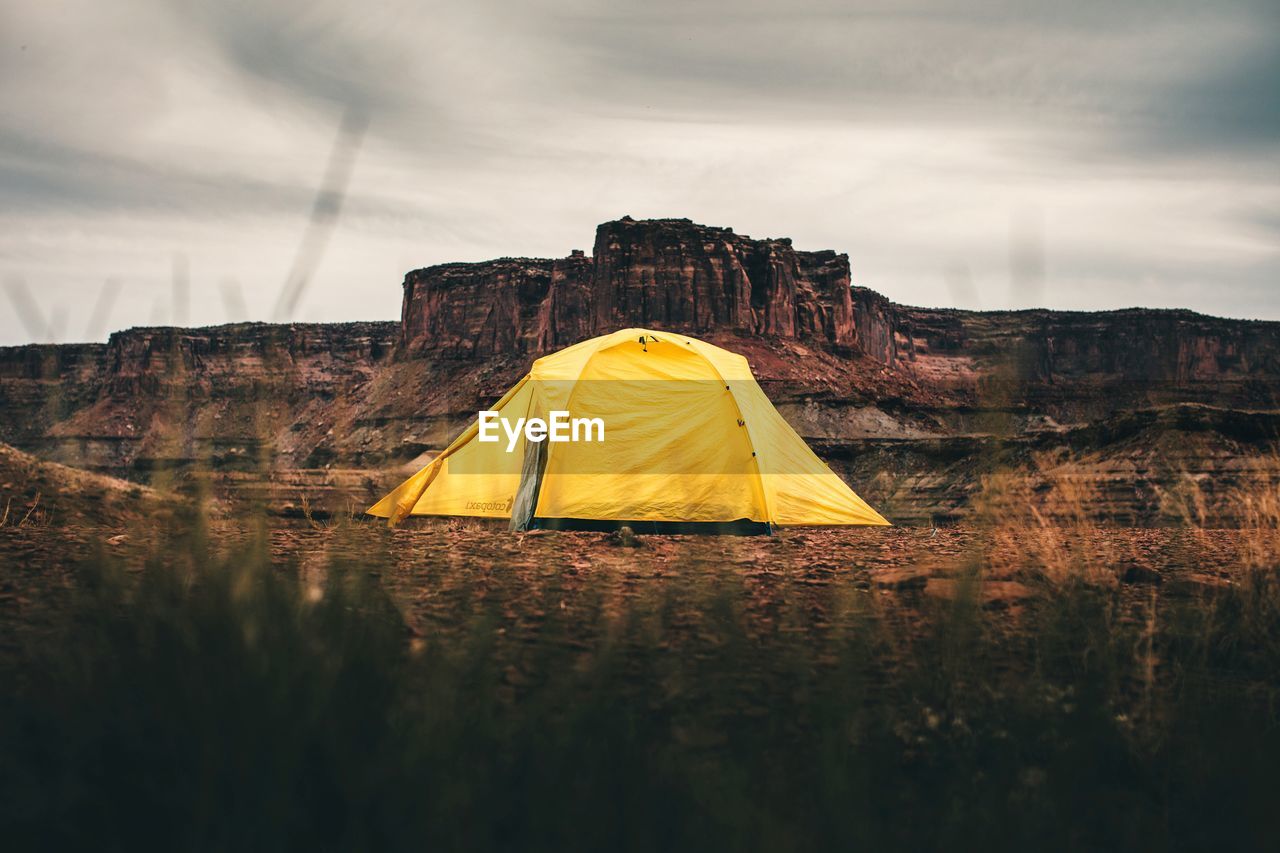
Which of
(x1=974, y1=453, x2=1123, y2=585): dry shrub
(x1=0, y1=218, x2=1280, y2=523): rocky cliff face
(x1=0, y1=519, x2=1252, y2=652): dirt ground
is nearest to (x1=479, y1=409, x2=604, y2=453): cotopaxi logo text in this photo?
(x1=0, y1=519, x2=1252, y2=652): dirt ground

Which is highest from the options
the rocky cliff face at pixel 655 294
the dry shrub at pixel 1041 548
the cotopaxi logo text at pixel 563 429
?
the rocky cliff face at pixel 655 294

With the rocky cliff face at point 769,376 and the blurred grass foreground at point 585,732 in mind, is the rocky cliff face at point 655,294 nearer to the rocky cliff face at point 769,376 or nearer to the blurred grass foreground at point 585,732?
the rocky cliff face at point 769,376

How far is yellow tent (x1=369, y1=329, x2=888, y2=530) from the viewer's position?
11.5 m

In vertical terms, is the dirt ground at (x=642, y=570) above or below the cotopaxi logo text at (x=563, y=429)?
below

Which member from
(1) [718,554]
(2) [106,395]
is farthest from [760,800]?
(2) [106,395]

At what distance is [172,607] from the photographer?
120 inches

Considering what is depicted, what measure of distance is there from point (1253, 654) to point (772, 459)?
26.2 feet

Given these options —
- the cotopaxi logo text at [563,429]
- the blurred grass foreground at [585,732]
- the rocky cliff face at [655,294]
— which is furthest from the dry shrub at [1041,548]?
the rocky cliff face at [655,294]

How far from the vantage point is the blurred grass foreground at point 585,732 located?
231cm

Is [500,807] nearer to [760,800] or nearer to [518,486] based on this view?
[760,800]

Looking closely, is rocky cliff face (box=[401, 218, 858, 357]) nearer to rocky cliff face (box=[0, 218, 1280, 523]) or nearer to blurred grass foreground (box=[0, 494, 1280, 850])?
rocky cliff face (box=[0, 218, 1280, 523])

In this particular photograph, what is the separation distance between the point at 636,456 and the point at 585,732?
8867 mm

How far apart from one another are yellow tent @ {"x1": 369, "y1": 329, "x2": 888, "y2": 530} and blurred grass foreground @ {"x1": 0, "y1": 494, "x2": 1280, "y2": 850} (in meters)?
7.00

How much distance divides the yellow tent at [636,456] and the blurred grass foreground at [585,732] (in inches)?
276
